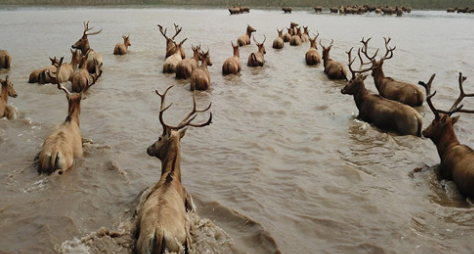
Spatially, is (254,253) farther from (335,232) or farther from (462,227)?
(462,227)

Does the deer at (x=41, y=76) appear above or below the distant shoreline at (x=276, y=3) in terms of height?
below

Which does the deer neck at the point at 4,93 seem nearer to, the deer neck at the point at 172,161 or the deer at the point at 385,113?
the deer neck at the point at 172,161

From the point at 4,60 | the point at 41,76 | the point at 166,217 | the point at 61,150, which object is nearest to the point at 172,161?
the point at 166,217

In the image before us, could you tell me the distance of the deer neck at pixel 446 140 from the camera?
263 inches

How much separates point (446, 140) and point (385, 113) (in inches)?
82.3

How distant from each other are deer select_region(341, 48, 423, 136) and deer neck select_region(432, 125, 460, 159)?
57.3 inches

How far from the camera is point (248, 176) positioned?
657 centimetres

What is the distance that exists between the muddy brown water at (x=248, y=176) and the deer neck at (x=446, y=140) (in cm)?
44

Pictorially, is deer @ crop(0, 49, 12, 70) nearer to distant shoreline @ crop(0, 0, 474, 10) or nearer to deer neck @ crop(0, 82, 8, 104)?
deer neck @ crop(0, 82, 8, 104)

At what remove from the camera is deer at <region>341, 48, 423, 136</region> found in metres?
8.41

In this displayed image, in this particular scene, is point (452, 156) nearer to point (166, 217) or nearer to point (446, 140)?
point (446, 140)

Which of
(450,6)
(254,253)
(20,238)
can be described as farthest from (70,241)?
(450,6)

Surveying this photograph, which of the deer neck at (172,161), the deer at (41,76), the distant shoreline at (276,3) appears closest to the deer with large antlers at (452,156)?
the deer neck at (172,161)

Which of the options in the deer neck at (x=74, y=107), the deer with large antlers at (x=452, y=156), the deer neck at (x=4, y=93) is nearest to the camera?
the deer with large antlers at (x=452, y=156)
